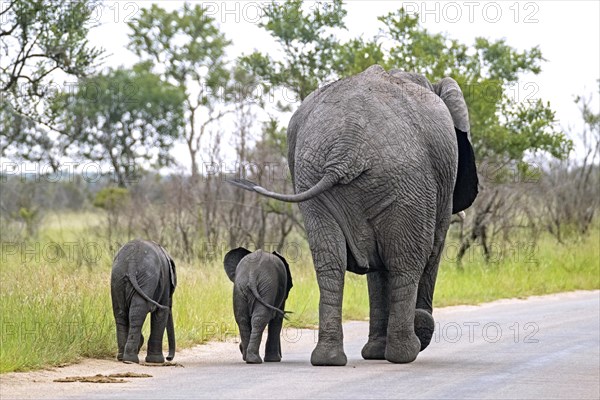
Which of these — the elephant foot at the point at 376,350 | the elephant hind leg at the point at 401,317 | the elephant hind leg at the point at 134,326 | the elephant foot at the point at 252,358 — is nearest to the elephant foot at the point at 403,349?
the elephant hind leg at the point at 401,317

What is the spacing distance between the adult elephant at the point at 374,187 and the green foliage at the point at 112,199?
1922cm

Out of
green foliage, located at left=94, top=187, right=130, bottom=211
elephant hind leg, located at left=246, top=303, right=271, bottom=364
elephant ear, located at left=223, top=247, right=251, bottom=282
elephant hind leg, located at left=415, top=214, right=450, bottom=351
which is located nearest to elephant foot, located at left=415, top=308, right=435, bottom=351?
elephant hind leg, located at left=415, top=214, right=450, bottom=351

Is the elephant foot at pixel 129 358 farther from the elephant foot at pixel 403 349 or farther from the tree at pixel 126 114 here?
the tree at pixel 126 114

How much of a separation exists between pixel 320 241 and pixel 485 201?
583 inches

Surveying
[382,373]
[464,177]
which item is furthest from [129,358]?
[464,177]

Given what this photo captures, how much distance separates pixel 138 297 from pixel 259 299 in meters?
0.97

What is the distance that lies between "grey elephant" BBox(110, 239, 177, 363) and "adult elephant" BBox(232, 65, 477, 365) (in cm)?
123

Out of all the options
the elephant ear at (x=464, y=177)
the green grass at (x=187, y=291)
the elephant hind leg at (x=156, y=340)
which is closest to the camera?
the elephant hind leg at (x=156, y=340)

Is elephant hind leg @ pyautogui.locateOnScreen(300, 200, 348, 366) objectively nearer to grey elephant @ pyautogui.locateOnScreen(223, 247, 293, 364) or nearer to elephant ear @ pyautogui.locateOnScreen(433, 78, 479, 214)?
grey elephant @ pyautogui.locateOnScreen(223, 247, 293, 364)

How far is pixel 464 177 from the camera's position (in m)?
12.3

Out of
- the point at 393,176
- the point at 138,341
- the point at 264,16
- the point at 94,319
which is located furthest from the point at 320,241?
the point at 264,16

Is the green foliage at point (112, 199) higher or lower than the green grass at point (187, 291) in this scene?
higher

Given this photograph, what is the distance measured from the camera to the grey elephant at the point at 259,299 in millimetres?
11148

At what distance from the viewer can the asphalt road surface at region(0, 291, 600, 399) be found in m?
9.16
